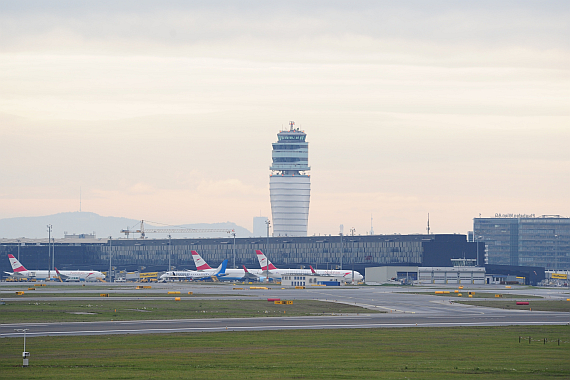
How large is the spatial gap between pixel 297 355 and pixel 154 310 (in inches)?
1470

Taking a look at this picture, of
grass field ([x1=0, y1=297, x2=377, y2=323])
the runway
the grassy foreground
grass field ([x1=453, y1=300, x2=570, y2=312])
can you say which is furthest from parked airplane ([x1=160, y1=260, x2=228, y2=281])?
the grassy foreground

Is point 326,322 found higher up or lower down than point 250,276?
higher up

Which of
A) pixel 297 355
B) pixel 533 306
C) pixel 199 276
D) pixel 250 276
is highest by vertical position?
pixel 297 355

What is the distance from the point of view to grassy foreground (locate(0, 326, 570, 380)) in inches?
Result: 1264

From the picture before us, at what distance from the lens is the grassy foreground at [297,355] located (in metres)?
32.1

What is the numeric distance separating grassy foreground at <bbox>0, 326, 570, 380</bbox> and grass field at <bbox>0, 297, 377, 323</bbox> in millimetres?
16871

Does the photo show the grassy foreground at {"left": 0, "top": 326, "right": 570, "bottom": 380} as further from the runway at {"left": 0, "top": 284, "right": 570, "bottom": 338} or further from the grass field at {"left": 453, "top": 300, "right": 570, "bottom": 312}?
the grass field at {"left": 453, "top": 300, "right": 570, "bottom": 312}

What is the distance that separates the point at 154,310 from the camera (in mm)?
73062

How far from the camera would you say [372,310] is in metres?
76.6

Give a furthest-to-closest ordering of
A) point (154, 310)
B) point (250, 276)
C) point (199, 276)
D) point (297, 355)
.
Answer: point (199, 276) < point (250, 276) < point (154, 310) < point (297, 355)

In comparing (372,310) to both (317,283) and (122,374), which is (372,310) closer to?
(122,374)

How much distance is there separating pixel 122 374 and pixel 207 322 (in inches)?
1151

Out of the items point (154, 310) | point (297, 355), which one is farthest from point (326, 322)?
point (297, 355)

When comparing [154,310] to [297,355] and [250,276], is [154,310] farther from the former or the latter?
[250,276]
